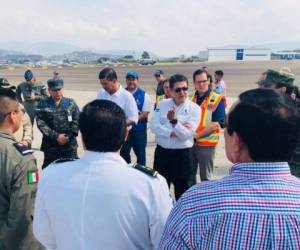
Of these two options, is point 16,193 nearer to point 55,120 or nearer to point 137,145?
point 55,120

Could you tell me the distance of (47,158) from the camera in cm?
487

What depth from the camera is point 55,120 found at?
4.73m

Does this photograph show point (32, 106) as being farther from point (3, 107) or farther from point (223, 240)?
point (223, 240)

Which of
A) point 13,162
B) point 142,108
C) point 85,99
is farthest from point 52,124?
point 85,99

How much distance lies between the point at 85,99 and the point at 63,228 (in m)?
15.7

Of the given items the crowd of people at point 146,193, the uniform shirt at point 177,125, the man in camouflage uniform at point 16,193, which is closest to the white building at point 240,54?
the uniform shirt at point 177,125

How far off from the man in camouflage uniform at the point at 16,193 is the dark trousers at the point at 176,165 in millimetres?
2034

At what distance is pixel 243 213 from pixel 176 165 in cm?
296

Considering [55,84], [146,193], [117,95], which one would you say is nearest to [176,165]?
[117,95]

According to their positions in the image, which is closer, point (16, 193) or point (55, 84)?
point (16, 193)

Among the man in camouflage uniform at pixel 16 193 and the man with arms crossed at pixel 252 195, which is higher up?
the man with arms crossed at pixel 252 195

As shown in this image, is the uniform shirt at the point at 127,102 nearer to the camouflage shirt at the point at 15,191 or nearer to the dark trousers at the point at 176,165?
the dark trousers at the point at 176,165

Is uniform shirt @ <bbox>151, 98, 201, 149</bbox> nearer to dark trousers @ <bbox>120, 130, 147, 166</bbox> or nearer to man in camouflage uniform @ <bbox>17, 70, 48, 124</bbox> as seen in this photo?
dark trousers @ <bbox>120, 130, 147, 166</bbox>

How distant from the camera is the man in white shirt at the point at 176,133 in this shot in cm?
413
